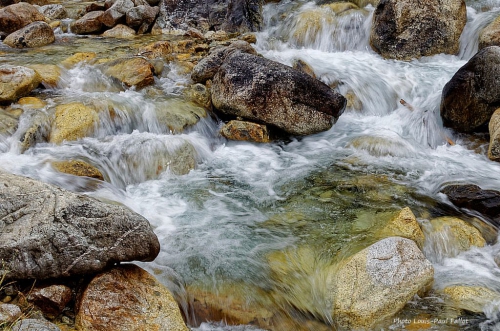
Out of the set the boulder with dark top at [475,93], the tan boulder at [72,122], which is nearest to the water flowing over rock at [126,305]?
the tan boulder at [72,122]

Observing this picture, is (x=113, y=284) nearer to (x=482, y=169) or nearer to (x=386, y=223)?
(x=386, y=223)

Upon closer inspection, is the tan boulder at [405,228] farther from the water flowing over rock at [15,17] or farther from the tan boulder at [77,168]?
the water flowing over rock at [15,17]

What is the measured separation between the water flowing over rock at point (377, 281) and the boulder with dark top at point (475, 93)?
4.77m

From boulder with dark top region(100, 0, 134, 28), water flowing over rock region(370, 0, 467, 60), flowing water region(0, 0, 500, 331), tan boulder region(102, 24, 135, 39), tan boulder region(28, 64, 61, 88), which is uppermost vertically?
water flowing over rock region(370, 0, 467, 60)

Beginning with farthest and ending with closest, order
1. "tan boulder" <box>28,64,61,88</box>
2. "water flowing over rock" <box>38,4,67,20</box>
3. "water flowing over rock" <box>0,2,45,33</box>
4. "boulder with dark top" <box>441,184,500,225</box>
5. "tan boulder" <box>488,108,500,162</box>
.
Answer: "water flowing over rock" <box>38,4,67,20</box>, "water flowing over rock" <box>0,2,45,33</box>, "tan boulder" <box>28,64,61,88</box>, "tan boulder" <box>488,108,500,162</box>, "boulder with dark top" <box>441,184,500,225</box>

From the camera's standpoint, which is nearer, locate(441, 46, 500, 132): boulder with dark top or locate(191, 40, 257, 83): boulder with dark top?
locate(441, 46, 500, 132): boulder with dark top

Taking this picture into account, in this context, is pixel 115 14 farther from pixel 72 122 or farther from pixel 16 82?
pixel 72 122

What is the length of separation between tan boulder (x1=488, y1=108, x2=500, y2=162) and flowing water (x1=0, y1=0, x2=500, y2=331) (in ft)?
0.54

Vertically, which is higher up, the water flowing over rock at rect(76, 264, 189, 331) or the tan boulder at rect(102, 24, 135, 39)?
the tan boulder at rect(102, 24, 135, 39)

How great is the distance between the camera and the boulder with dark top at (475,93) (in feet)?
28.1

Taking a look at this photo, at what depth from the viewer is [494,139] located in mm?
8062

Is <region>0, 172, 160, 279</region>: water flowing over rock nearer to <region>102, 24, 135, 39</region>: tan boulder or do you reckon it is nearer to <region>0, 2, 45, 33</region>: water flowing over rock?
<region>102, 24, 135, 39</region>: tan boulder

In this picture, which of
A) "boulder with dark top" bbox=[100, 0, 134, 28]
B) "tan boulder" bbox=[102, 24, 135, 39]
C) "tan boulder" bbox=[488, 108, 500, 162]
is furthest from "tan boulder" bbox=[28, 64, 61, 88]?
"tan boulder" bbox=[488, 108, 500, 162]

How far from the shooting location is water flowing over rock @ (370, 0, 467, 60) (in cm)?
1171
